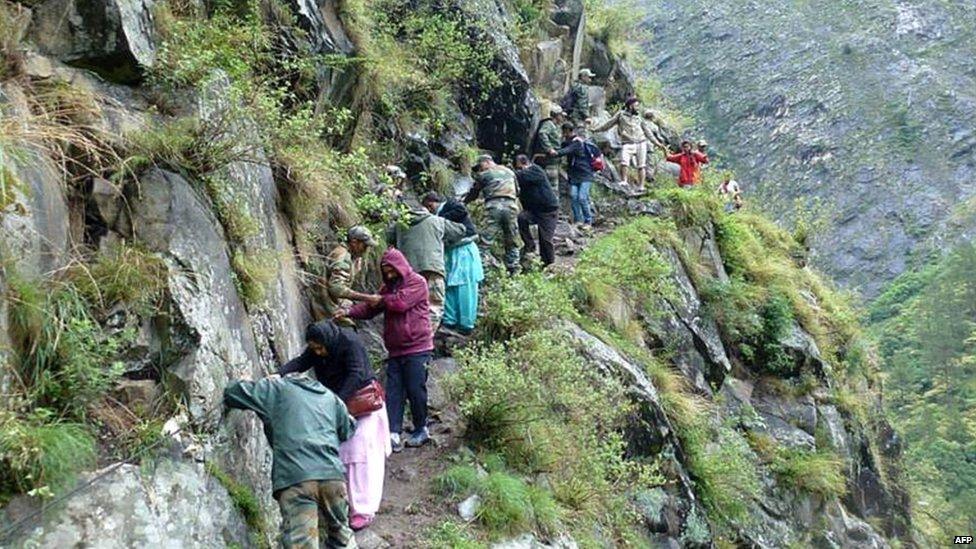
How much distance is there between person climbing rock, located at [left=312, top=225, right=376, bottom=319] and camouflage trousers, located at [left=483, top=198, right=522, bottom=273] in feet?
9.14

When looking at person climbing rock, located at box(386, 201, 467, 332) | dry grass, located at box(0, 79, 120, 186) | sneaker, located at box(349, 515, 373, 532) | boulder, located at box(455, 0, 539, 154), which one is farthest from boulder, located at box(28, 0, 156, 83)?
boulder, located at box(455, 0, 539, 154)

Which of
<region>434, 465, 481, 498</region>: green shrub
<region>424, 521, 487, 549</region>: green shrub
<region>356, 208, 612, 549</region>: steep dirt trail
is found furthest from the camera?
<region>434, 465, 481, 498</region>: green shrub

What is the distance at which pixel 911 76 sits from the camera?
5750cm

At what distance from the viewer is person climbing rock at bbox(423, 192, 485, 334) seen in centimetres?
948

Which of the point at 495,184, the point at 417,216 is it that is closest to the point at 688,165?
the point at 495,184

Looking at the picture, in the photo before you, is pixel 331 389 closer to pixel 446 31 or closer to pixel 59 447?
pixel 59 447

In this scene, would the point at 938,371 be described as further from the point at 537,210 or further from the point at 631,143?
the point at 537,210

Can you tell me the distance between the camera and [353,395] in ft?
20.9

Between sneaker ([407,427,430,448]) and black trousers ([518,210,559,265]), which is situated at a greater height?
black trousers ([518,210,559,265])

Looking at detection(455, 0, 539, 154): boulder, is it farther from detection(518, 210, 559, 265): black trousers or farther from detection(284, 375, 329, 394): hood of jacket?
detection(284, 375, 329, 394): hood of jacket

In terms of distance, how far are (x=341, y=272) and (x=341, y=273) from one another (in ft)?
0.04

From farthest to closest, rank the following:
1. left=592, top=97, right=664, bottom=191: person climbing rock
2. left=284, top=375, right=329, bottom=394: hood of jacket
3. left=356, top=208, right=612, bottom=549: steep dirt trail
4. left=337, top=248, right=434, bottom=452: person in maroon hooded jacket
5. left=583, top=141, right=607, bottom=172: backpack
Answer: left=592, top=97, right=664, bottom=191: person climbing rock, left=583, top=141, right=607, bottom=172: backpack, left=337, top=248, right=434, bottom=452: person in maroon hooded jacket, left=356, top=208, right=612, bottom=549: steep dirt trail, left=284, top=375, right=329, bottom=394: hood of jacket

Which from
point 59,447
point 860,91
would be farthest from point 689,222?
point 860,91

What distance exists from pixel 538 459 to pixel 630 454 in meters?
2.11
